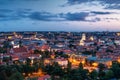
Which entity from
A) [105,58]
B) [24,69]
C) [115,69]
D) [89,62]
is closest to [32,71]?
[24,69]

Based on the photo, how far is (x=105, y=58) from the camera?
25000 mm

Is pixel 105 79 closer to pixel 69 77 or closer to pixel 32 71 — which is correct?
pixel 69 77

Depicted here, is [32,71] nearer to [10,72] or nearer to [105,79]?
[10,72]

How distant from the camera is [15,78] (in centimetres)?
1266

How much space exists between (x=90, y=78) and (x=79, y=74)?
628mm

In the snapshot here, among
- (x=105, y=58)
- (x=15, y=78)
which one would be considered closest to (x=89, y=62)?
(x=105, y=58)

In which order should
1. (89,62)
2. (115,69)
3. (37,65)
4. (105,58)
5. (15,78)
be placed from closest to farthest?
1. (15,78)
2. (115,69)
3. (37,65)
4. (89,62)
5. (105,58)

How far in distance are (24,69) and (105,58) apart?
33.9 ft

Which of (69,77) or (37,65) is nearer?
(69,77)

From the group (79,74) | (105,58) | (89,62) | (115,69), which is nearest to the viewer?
(79,74)

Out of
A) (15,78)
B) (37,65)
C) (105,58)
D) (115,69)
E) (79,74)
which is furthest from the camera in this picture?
(105,58)

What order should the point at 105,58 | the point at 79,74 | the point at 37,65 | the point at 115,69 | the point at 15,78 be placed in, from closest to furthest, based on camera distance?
the point at 15,78, the point at 79,74, the point at 115,69, the point at 37,65, the point at 105,58

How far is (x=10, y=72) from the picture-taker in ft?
48.3

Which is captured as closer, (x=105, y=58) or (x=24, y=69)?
(x=24, y=69)
